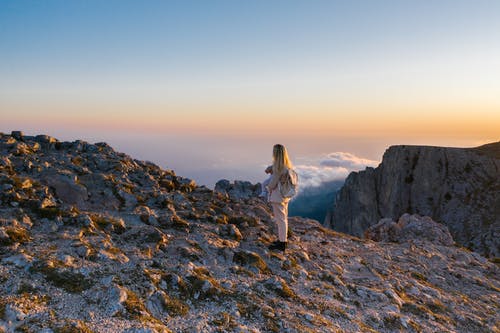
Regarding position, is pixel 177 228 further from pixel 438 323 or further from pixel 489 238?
pixel 489 238

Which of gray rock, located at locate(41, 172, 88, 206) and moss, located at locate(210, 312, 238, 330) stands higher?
gray rock, located at locate(41, 172, 88, 206)

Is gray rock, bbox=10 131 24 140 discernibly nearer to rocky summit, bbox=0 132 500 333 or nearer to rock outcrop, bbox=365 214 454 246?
rocky summit, bbox=0 132 500 333

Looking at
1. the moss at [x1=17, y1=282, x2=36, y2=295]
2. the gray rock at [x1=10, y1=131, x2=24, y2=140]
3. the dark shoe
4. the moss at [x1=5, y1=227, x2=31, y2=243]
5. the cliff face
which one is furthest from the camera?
the cliff face

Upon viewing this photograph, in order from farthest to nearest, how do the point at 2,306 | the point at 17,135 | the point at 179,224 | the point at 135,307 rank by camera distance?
the point at 17,135 → the point at 179,224 → the point at 135,307 → the point at 2,306

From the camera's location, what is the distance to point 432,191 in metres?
108

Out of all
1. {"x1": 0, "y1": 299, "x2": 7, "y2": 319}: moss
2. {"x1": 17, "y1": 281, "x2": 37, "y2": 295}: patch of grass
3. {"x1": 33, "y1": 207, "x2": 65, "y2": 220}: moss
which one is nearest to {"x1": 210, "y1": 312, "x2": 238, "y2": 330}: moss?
{"x1": 17, "y1": 281, "x2": 37, "y2": 295}: patch of grass

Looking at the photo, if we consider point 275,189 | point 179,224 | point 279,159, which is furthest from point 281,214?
point 179,224

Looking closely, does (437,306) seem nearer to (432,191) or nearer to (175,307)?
(175,307)

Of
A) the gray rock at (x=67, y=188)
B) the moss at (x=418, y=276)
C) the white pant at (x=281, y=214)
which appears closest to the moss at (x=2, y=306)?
the gray rock at (x=67, y=188)

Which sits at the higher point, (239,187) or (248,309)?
(248,309)

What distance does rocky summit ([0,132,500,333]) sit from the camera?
30.5ft

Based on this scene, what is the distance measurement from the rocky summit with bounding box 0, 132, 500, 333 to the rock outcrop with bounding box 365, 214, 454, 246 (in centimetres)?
500

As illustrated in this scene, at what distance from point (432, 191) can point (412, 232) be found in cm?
8658

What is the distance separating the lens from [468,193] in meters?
98.6
